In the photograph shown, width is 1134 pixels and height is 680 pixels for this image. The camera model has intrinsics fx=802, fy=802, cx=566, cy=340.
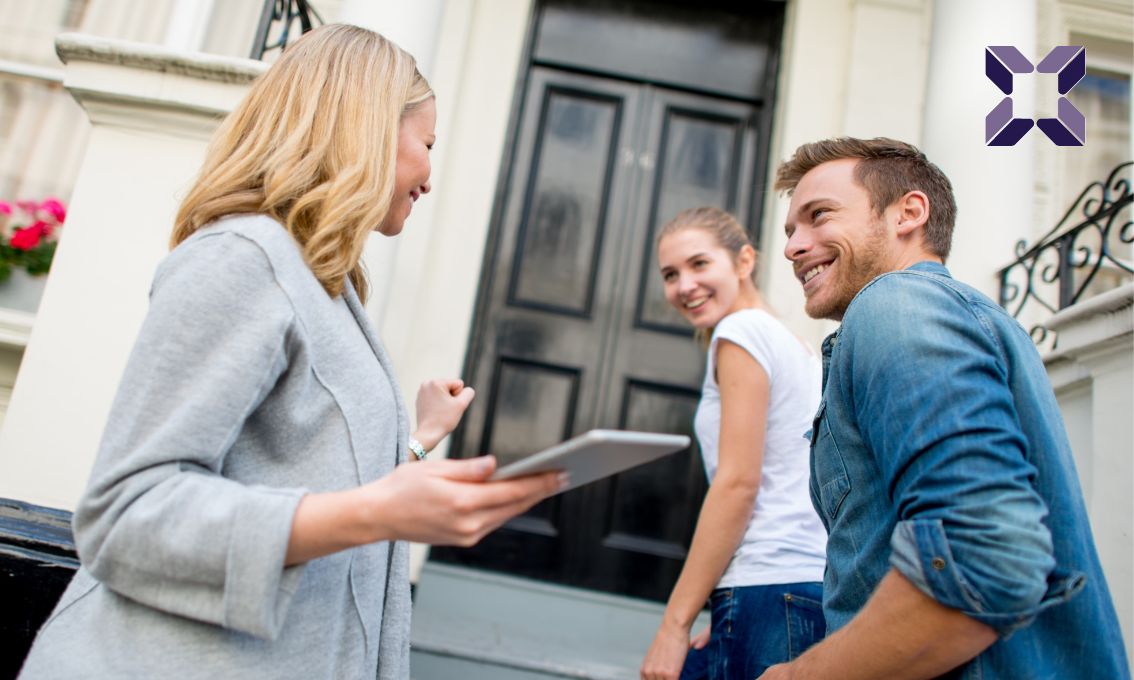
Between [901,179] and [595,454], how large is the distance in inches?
35.9

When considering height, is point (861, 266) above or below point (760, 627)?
above

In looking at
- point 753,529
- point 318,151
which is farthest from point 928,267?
point 318,151

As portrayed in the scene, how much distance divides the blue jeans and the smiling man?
504mm

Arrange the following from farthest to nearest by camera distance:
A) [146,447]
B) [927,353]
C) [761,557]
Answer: [761,557]
[927,353]
[146,447]

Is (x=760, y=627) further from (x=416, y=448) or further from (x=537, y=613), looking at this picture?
(x=537, y=613)

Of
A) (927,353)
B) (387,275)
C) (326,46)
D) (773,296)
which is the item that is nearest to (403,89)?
(326,46)

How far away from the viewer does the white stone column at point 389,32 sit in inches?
136

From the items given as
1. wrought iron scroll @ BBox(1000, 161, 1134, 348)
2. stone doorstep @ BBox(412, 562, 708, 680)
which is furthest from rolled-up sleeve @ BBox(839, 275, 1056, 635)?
stone doorstep @ BBox(412, 562, 708, 680)

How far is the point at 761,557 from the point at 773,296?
2.35 metres

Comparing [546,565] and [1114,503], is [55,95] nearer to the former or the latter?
[546,565]

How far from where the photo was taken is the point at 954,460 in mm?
1005

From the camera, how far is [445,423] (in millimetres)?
1642

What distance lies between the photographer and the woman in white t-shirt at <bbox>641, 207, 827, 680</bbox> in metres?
1.83

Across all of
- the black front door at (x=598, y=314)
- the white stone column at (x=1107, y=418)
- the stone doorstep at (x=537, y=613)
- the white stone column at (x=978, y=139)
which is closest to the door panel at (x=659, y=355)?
the black front door at (x=598, y=314)
